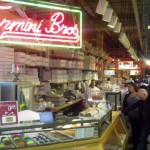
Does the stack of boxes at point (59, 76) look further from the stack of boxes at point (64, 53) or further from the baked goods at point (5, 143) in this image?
the baked goods at point (5, 143)

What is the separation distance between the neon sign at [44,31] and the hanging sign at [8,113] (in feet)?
5.53

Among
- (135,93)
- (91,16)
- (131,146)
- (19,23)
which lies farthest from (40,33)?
(91,16)

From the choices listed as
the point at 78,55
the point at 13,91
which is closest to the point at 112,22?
the point at 13,91

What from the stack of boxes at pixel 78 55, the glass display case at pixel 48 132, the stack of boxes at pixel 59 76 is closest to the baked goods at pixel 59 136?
the glass display case at pixel 48 132

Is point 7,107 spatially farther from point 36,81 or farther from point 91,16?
point 91,16

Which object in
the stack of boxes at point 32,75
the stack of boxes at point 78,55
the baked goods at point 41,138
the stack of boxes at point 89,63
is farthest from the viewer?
the stack of boxes at point 89,63

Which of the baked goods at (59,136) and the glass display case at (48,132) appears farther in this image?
the baked goods at (59,136)

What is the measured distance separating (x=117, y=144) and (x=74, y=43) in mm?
2060

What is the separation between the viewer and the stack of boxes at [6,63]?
17.0 ft

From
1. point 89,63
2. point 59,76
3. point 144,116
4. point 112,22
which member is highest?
point 112,22

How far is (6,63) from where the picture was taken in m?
5.32

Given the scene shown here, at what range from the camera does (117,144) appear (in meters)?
5.00

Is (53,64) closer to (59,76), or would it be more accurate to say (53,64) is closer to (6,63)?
(59,76)

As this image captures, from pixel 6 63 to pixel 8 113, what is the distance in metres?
2.35
